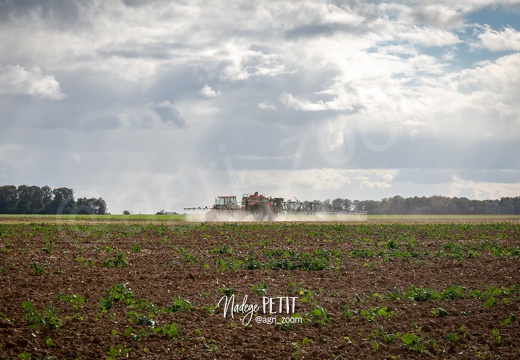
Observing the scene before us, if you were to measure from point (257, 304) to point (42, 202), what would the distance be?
12088 centimetres

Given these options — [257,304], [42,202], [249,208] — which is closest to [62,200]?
[42,202]

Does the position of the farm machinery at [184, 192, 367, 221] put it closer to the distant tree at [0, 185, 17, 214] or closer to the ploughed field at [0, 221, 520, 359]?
the ploughed field at [0, 221, 520, 359]

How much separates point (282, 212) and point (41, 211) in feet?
223

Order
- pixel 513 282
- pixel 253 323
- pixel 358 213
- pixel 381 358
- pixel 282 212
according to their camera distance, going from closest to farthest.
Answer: pixel 381 358, pixel 253 323, pixel 513 282, pixel 282 212, pixel 358 213

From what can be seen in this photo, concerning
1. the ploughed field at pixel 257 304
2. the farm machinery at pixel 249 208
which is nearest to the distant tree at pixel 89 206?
the farm machinery at pixel 249 208

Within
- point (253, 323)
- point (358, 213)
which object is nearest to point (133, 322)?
point (253, 323)

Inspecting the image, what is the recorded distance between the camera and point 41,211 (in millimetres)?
127562

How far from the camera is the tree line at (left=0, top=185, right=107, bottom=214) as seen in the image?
128 m

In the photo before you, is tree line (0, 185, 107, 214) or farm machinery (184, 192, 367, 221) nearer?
farm machinery (184, 192, 367, 221)

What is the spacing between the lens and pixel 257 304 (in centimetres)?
1745

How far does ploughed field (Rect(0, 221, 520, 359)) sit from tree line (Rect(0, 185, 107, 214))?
103m

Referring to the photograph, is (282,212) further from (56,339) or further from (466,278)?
(56,339)

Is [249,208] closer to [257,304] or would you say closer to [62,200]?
[257,304]

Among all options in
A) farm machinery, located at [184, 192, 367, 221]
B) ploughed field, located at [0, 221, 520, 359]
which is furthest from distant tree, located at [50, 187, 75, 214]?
ploughed field, located at [0, 221, 520, 359]
